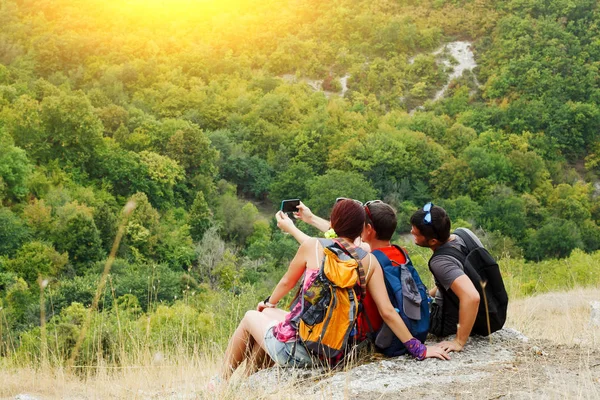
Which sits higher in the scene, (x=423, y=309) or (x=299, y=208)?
(x=299, y=208)

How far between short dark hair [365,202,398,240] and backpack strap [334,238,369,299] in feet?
0.81

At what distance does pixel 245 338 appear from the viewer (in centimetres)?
352

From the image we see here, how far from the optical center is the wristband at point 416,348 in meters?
3.34

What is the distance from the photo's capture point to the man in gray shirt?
3.33 metres

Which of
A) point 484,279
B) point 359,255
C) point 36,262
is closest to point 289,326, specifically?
point 359,255

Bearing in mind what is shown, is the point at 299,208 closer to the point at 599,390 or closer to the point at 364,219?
the point at 364,219

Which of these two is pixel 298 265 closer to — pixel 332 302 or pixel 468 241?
pixel 332 302

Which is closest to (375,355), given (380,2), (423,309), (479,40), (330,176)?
(423,309)

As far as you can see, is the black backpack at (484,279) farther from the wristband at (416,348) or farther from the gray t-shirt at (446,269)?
the wristband at (416,348)

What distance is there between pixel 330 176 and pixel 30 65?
2471 centimetres

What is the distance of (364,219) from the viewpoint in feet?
10.7

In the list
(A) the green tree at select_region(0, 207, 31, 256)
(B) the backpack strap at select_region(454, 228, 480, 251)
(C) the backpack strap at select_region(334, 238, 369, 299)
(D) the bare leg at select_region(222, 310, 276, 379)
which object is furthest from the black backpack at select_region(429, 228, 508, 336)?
(A) the green tree at select_region(0, 207, 31, 256)

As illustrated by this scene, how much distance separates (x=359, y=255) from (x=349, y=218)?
20 centimetres

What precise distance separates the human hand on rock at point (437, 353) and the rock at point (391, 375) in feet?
0.08
